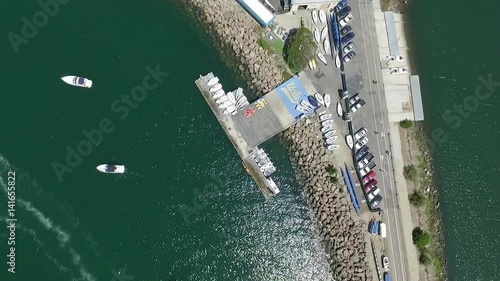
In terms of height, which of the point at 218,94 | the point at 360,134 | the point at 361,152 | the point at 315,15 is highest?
the point at 315,15

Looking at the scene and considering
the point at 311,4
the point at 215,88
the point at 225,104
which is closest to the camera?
the point at 225,104

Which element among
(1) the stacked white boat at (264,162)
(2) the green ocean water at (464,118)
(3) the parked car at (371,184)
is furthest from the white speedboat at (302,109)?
(2) the green ocean water at (464,118)

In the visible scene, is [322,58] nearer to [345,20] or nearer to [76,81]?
[345,20]

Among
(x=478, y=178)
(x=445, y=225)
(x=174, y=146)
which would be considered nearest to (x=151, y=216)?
(x=174, y=146)

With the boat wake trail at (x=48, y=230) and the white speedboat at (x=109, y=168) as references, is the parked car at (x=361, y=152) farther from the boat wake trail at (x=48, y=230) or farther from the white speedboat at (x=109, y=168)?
the boat wake trail at (x=48, y=230)

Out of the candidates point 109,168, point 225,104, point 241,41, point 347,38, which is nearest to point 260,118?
point 225,104
